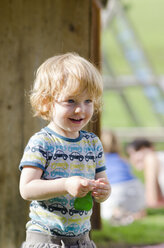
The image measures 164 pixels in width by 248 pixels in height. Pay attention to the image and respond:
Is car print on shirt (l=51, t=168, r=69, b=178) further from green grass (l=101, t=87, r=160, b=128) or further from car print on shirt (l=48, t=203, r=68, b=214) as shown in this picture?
green grass (l=101, t=87, r=160, b=128)

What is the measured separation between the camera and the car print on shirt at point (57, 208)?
2105 mm

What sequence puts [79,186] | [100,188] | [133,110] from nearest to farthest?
1. [79,186]
2. [100,188]
3. [133,110]

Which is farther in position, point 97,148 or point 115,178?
point 115,178

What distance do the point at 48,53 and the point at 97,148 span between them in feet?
4.31

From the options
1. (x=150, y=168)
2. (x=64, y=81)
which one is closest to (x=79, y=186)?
(x=64, y=81)

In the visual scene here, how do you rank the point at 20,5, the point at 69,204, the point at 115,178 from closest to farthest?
the point at 69,204 → the point at 20,5 → the point at 115,178

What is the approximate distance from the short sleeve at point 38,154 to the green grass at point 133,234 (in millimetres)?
1992

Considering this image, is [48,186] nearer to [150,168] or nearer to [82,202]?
[82,202]

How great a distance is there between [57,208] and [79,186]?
0.32m

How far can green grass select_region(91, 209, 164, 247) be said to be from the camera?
159 inches

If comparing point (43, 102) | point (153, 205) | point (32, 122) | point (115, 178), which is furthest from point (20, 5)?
point (153, 205)

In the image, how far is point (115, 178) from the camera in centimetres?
573

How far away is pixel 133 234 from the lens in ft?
14.5

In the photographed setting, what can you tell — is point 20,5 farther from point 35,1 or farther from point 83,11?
point 83,11
